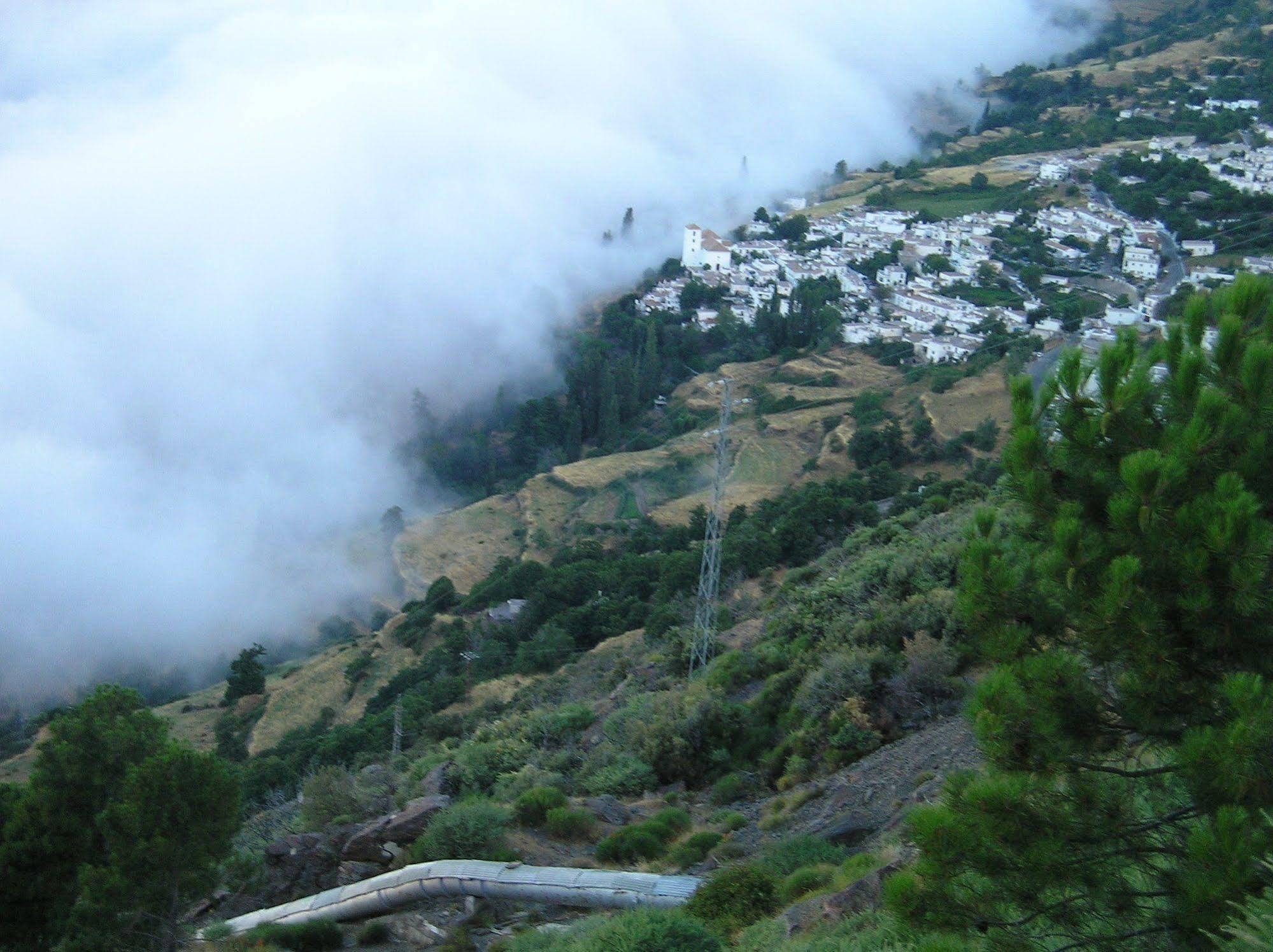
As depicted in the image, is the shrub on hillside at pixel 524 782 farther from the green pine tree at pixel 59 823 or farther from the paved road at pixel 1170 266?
the paved road at pixel 1170 266

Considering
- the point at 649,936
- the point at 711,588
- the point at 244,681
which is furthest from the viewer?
the point at 244,681

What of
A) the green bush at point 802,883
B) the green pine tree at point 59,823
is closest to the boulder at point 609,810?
the green bush at point 802,883

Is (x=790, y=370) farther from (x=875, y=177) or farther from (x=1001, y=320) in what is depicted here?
(x=875, y=177)

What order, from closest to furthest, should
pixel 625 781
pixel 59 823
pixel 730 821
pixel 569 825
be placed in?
pixel 59 823
pixel 730 821
pixel 569 825
pixel 625 781

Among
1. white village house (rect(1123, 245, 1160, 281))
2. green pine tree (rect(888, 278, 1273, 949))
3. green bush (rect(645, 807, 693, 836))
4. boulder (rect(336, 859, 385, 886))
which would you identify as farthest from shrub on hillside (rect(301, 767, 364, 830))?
white village house (rect(1123, 245, 1160, 281))

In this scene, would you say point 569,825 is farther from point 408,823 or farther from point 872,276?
point 872,276

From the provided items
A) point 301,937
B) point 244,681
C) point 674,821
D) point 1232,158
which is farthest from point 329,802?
point 1232,158

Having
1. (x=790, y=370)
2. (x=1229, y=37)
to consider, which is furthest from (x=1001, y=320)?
(x=1229, y=37)

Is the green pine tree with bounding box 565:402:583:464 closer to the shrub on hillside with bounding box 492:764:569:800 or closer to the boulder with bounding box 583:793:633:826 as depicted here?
the shrub on hillside with bounding box 492:764:569:800
